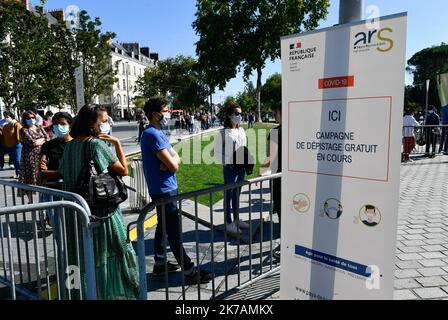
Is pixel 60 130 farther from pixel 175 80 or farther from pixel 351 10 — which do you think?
pixel 175 80

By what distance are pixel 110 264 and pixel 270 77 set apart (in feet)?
350

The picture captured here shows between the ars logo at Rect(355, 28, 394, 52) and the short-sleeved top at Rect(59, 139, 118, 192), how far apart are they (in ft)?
7.02

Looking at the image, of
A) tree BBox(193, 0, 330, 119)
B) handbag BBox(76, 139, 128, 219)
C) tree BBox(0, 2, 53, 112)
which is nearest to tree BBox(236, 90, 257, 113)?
tree BBox(193, 0, 330, 119)

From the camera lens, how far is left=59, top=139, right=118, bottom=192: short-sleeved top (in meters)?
3.12

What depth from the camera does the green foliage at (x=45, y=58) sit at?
73.0 ft

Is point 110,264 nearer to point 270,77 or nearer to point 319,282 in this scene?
point 319,282

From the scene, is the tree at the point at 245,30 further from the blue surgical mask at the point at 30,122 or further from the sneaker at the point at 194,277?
the sneaker at the point at 194,277

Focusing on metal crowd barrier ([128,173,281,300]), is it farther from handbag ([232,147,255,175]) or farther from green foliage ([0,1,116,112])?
green foliage ([0,1,116,112])

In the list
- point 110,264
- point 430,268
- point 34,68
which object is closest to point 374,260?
point 110,264

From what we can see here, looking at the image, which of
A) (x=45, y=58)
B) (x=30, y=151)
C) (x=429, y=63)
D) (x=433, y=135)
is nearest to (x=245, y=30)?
(x=45, y=58)

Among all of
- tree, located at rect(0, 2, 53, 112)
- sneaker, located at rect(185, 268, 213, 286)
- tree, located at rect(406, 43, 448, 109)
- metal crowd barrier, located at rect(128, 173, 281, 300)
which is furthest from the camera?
tree, located at rect(406, 43, 448, 109)

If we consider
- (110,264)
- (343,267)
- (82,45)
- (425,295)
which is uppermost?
(82,45)

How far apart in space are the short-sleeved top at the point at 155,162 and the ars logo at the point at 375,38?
2.22m

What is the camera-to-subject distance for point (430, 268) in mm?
4207
